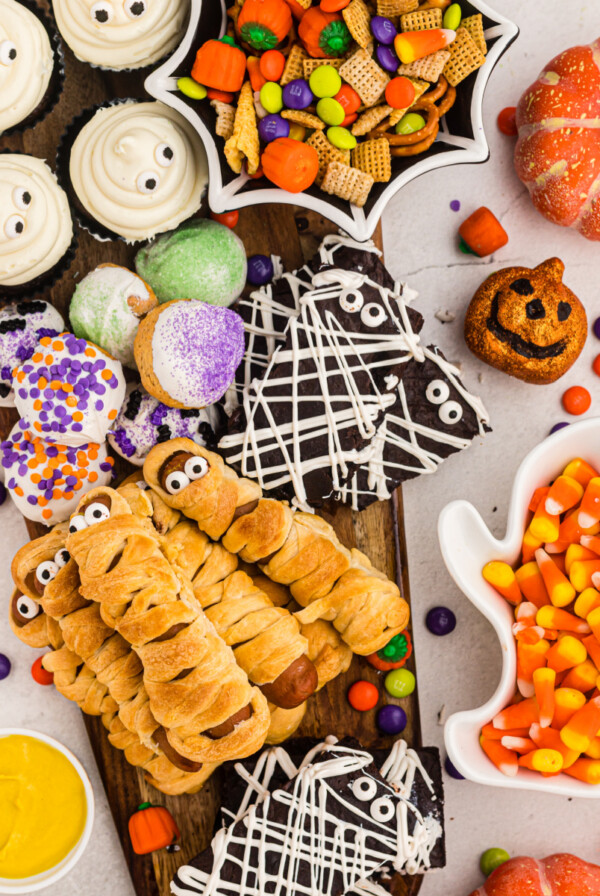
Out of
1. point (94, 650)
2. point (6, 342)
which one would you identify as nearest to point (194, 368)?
point (6, 342)

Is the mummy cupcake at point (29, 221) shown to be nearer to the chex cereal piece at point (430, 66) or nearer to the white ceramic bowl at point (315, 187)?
the white ceramic bowl at point (315, 187)

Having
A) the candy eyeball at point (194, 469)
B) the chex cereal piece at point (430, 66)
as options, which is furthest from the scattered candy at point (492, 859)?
the chex cereal piece at point (430, 66)

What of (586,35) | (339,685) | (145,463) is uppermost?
(586,35)

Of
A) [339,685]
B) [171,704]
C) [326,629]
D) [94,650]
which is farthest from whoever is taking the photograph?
→ [339,685]

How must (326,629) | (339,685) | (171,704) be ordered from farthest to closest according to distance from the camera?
(339,685) → (326,629) → (171,704)

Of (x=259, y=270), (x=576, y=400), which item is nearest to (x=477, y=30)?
(x=259, y=270)

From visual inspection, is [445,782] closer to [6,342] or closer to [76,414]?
[76,414]

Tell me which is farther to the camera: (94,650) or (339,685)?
(339,685)

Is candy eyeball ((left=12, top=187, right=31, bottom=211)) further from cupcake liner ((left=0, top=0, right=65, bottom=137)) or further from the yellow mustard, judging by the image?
the yellow mustard
